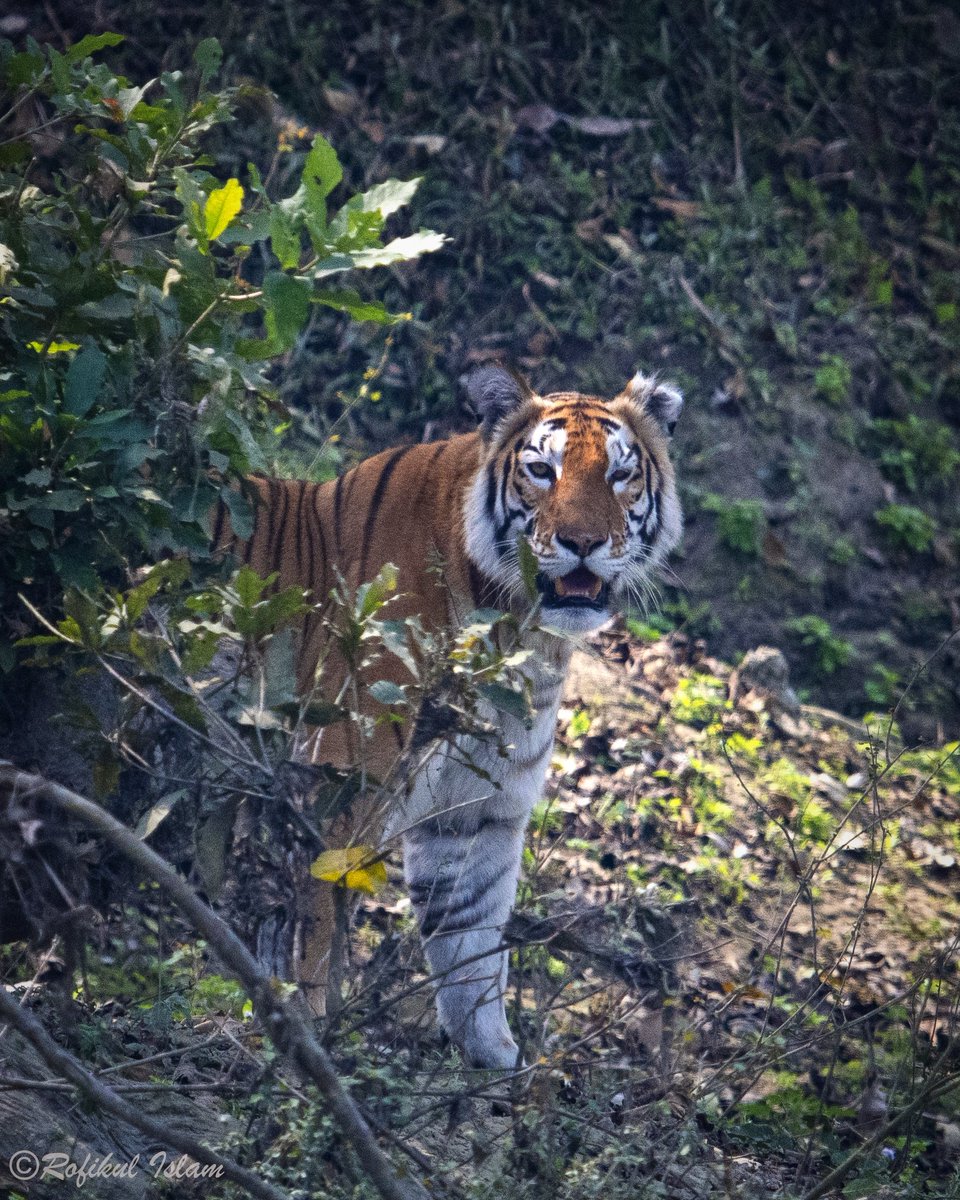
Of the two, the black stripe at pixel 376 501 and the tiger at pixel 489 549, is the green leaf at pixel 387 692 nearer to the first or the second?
the tiger at pixel 489 549

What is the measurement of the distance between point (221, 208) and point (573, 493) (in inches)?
58.8

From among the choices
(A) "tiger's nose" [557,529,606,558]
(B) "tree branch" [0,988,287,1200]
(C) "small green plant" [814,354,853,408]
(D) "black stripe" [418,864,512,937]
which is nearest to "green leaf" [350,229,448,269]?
(A) "tiger's nose" [557,529,606,558]

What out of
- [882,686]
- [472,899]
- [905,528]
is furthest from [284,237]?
[905,528]

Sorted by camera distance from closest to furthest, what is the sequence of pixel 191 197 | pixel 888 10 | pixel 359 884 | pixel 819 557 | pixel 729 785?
1. pixel 359 884
2. pixel 191 197
3. pixel 729 785
4. pixel 819 557
5. pixel 888 10

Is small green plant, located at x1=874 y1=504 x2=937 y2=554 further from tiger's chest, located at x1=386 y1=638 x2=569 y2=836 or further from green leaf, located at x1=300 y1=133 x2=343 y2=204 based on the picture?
green leaf, located at x1=300 y1=133 x2=343 y2=204

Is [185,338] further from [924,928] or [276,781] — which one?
[924,928]

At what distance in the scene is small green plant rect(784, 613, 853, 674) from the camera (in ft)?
20.0

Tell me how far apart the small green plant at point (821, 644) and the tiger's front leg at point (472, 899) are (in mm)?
2504

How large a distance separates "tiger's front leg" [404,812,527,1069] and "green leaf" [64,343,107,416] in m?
1.72

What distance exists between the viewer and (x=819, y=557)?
638cm

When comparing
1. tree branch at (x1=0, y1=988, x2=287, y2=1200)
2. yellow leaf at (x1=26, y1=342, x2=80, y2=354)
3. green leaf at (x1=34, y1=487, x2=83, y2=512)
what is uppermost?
yellow leaf at (x1=26, y1=342, x2=80, y2=354)

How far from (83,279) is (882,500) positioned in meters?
4.88

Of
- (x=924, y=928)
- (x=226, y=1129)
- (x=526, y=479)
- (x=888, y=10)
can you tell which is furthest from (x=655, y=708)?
(x=888, y=10)

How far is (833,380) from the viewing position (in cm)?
680
